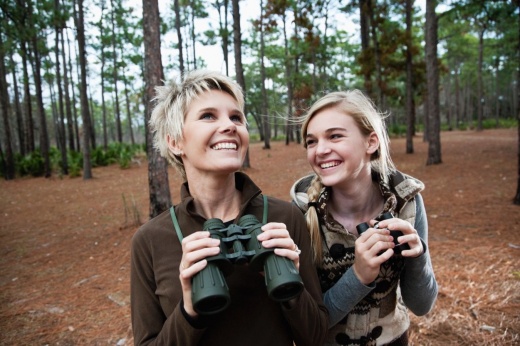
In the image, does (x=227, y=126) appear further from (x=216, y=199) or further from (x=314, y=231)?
(x=314, y=231)

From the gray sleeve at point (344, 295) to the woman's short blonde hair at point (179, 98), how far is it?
98cm

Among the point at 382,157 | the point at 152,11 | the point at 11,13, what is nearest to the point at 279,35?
the point at 11,13

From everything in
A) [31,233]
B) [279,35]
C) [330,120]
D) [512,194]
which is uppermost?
[279,35]

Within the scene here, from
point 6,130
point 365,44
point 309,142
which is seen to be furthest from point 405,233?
point 6,130

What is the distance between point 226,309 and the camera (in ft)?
4.27

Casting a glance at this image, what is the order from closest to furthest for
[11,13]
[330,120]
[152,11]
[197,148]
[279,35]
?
[197,148] → [330,120] → [152,11] → [11,13] → [279,35]

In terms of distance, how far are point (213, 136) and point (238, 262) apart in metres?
0.57

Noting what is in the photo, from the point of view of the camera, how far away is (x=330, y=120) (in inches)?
66.0

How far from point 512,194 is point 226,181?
8096 mm

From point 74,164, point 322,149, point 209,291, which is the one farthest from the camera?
point 74,164

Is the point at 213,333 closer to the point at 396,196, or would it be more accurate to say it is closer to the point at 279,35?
the point at 396,196

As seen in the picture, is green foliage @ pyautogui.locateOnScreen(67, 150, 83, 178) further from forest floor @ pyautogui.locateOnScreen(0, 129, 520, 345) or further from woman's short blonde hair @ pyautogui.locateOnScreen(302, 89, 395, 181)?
woman's short blonde hair @ pyautogui.locateOnScreen(302, 89, 395, 181)

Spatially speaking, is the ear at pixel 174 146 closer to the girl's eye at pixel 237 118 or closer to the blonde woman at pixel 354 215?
the girl's eye at pixel 237 118

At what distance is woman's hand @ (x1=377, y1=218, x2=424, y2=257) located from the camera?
4.39ft
